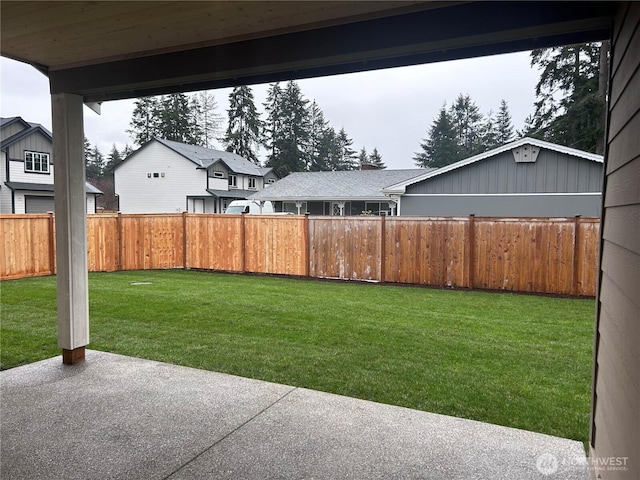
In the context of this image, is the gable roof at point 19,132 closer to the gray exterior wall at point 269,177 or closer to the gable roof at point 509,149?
the gable roof at point 509,149

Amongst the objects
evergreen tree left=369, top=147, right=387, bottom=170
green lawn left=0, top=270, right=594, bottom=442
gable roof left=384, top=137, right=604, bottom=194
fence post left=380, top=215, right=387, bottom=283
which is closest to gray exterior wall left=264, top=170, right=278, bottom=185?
evergreen tree left=369, top=147, right=387, bottom=170

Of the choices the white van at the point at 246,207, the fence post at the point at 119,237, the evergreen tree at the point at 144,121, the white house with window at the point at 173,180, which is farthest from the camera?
the evergreen tree at the point at 144,121

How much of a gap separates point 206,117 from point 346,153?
45.4ft

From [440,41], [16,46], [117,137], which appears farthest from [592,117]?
[117,137]

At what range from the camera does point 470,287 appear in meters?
8.45

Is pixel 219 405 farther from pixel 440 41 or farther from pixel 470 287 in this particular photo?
pixel 470 287

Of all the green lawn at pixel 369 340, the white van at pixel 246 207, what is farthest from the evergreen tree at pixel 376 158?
the green lawn at pixel 369 340

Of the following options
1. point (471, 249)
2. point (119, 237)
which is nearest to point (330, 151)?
point (119, 237)

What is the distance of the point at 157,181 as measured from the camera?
1019 inches

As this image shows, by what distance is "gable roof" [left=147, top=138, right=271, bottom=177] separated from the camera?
82.9ft

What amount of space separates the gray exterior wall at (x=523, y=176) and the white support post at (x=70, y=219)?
10417 millimetres

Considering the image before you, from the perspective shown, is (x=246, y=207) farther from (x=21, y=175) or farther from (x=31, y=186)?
(x=21, y=175)

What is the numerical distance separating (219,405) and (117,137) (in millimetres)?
51205

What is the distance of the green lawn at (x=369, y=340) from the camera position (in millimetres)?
3439
